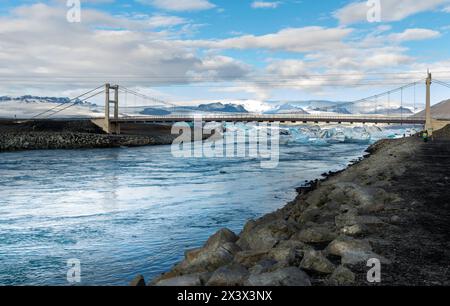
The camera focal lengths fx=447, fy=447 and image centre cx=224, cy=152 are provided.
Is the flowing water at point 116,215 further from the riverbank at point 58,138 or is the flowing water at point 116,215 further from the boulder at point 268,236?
the riverbank at point 58,138

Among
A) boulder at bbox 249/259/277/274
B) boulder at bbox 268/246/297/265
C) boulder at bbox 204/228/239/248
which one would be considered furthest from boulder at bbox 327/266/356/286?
boulder at bbox 204/228/239/248

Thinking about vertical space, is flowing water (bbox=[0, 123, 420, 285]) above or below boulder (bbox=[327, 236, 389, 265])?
below

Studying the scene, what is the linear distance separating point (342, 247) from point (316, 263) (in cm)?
94

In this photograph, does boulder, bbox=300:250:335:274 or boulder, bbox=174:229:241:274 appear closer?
boulder, bbox=300:250:335:274

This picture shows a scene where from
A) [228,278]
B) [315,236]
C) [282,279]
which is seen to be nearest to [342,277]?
[282,279]

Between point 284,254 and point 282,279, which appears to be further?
point 284,254

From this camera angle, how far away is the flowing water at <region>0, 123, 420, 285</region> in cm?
1103

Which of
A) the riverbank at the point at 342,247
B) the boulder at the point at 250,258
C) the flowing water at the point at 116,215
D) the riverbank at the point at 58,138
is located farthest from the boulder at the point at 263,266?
the riverbank at the point at 58,138

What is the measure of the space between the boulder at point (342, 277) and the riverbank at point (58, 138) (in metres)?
60.6

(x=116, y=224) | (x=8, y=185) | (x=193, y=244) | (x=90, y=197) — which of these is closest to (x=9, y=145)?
(x=8, y=185)

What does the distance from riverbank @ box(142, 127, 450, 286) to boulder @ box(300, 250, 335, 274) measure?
14mm

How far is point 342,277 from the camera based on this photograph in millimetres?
6125

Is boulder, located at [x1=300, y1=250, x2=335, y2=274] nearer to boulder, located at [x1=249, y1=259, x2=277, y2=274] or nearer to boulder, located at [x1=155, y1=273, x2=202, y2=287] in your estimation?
boulder, located at [x1=249, y1=259, x2=277, y2=274]

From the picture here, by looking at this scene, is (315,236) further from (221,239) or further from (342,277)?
(342,277)
